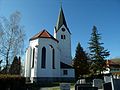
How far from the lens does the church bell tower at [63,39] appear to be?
40156 millimetres

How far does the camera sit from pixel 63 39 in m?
40.9

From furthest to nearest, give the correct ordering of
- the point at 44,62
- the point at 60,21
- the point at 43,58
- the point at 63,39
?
the point at 60,21 < the point at 63,39 < the point at 43,58 < the point at 44,62

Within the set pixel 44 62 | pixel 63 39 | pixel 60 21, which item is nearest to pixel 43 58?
pixel 44 62

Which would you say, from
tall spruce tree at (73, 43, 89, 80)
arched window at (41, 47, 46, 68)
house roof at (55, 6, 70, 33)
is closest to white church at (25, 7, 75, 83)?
arched window at (41, 47, 46, 68)

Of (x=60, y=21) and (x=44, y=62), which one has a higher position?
(x=60, y=21)

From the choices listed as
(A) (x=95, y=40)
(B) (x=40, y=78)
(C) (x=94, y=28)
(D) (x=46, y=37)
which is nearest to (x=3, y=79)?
(B) (x=40, y=78)

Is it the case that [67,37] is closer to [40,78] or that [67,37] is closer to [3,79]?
[40,78]

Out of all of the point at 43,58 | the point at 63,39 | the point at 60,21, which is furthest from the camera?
the point at 60,21

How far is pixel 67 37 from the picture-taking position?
41344mm

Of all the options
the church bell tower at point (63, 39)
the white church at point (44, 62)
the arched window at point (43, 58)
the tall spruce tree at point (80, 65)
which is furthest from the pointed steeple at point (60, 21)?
the arched window at point (43, 58)

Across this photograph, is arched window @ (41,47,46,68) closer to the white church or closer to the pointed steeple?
the white church

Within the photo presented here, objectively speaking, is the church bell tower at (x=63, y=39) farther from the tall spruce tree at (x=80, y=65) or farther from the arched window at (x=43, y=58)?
the arched window at (x=43, y=58)

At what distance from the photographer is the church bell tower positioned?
132ft

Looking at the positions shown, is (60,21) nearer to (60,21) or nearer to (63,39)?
(60,21)
